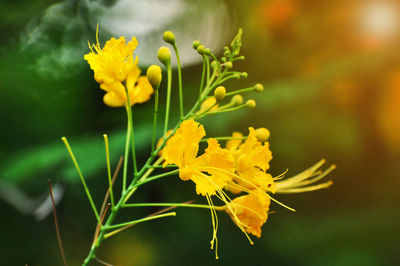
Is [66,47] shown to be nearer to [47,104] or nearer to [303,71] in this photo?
[47,104]

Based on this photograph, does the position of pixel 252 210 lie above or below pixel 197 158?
below

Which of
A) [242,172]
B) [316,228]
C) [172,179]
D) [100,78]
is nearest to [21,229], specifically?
[172,179]

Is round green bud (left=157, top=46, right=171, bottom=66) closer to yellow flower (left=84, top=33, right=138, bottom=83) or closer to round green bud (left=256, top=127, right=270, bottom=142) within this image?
yellow flower (left=84, top=33, right=138, bottom=83)

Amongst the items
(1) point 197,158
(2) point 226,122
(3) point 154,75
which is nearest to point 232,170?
(1) point 197,158

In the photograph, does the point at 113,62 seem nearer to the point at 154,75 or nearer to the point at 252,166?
the point at 154,75

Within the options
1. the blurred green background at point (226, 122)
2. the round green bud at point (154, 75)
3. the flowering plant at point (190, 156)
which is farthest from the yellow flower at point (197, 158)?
the blurred green background at point (226, 122)

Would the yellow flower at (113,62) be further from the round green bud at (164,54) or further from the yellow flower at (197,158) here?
the yellow flower at (197,158)
